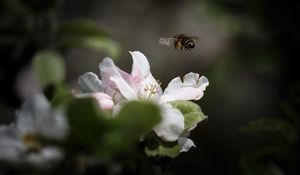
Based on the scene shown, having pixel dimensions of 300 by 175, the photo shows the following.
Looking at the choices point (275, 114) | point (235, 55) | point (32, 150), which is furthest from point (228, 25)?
Result: point (32, 150)

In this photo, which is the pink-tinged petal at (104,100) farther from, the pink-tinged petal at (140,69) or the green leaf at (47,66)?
the green leaf at (47,66)

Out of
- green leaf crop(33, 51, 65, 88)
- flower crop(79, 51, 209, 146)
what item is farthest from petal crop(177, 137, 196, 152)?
green leaf crop(33, 51, 65, 88)

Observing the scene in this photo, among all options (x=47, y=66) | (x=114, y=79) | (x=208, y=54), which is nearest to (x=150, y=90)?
(x=114, y=79)

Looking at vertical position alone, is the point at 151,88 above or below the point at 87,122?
above

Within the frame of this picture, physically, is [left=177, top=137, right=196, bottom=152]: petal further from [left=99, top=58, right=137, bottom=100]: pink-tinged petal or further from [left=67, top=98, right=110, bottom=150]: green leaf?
[left=67, top=98, right=110, bottom=150]: green leaf

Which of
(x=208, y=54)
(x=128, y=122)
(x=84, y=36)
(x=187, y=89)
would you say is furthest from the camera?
(x=208, y=54)


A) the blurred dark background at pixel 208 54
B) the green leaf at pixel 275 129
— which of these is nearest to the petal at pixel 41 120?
the green leaf at pixel 275 129

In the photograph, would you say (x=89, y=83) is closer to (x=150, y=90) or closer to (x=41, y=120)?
(x=150, y=90)
